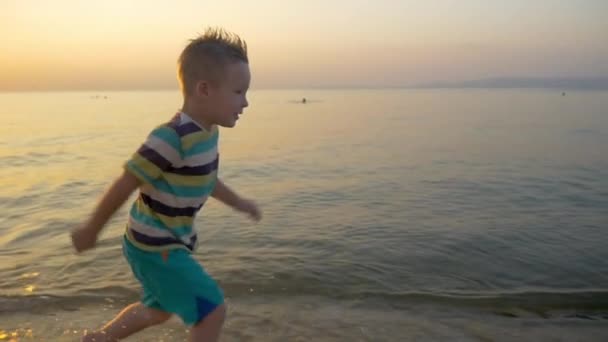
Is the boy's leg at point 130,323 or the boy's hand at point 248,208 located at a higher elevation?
the boy's hand at point 248,208

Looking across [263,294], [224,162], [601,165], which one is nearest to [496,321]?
[263,294]

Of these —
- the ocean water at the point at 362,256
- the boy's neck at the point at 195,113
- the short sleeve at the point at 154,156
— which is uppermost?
the boy's neck at the point at 195,113

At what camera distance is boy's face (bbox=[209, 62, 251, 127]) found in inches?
107

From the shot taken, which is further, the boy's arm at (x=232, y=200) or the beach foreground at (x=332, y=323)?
the beach foreground at (x=332, y=323)

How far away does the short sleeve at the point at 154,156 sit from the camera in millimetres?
2574

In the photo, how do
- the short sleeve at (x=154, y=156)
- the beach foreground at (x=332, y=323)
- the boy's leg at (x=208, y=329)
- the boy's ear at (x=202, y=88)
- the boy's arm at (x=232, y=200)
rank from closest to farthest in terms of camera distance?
the short sleeve at (x=154, y=156) → the boy's ear at (x=202, y=88) → the boy's leg at (x=208, y=329) → the boy's arm at (x=232, y=200) → the beach foreground at (x=332, y=323)

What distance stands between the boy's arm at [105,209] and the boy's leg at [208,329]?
73cm

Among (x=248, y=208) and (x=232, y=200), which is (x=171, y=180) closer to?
(x=232, y=200)

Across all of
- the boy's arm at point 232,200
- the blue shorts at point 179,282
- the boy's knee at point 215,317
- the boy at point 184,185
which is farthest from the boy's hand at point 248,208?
the boy's knee at point 215,317

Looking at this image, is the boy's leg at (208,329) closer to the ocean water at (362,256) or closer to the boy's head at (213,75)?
the boy's head at (213,75)

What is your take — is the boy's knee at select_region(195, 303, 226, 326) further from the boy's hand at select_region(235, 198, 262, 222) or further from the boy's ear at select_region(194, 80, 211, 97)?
the boy's ear at select_region(194, 80, 211, 97)

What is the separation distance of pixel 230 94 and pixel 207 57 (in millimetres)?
223

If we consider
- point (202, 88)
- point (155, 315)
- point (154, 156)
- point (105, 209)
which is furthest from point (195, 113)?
point (155, 315)

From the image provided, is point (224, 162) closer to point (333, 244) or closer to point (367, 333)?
point (333, 244)
